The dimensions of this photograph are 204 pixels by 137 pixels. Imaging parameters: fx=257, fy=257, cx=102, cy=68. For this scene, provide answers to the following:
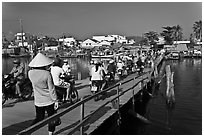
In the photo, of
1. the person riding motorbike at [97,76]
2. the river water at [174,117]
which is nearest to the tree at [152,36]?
the river water at [174,117]

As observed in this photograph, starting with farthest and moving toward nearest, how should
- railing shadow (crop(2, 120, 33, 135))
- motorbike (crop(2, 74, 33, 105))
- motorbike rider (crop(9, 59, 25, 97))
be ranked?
motorbike rider (crop(9, 59, 25, 97)), motorbike (crop(2, 74, 33, 105)), railing shadow (crop(2, 120, 33, 135))

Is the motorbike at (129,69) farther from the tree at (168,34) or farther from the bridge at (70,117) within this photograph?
the tree at (168,34)

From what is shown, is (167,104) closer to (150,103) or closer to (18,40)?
(150,103)

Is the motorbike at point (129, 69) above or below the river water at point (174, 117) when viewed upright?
above

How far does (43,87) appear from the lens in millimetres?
4379

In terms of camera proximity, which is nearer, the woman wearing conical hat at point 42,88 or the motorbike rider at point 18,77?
the woman wearing conical hat at point 42,88

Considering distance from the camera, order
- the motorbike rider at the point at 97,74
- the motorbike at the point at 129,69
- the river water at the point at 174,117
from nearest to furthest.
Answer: the motorbike rider at the point at 97,74, the river water at the point at 174,117, the motorbike at the point at 129,69

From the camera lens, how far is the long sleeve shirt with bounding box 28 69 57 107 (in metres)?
4.33

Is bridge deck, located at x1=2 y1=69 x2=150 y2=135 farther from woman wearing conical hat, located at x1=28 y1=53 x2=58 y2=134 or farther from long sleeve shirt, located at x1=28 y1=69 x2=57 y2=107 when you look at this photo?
long sleeve shirt, located at x1=28 y1=69 x2=57 y2=107

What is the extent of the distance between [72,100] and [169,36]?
3129 inches

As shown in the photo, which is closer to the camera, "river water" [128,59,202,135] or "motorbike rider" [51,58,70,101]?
"motorbike rider" [51,58,70,101]

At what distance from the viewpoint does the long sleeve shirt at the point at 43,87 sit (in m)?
4.33

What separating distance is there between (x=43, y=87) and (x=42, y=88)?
24 mm

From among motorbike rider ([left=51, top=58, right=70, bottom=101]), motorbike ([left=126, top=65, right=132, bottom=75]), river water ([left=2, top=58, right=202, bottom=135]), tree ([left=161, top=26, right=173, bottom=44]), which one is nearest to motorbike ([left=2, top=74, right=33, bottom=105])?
motorbike rider ([left=51, top=58, right=70, bottom=101])
